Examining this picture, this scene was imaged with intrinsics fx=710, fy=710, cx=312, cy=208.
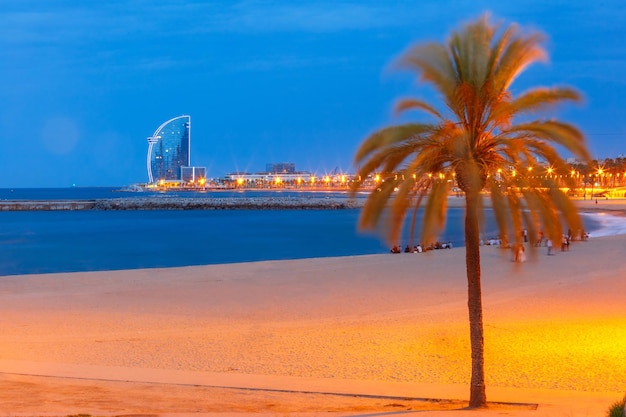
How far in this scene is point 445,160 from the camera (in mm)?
7898

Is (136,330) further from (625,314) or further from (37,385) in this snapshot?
(625,314)

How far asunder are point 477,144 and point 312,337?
6643 mm

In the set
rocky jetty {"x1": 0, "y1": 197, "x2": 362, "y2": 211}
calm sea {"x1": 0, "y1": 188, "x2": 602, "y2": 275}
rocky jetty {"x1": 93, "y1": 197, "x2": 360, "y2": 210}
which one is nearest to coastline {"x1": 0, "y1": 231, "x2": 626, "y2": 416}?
calm sea {"x1": 0, "y1": 188, "x2": 602, "y2": 275}

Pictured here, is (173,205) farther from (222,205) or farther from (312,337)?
(312,337)

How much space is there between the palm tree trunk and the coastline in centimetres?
53

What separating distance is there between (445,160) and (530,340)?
6271 millimetres

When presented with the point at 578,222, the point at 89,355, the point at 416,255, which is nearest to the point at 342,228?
the point at 416,255

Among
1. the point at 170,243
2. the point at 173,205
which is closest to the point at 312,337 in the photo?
the point at 170,243

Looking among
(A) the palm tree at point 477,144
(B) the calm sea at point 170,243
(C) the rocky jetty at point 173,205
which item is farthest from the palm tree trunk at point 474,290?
(C) the rocky jetty at point 173,205

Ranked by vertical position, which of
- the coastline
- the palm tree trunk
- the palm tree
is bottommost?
the coastline

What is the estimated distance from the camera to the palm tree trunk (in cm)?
788

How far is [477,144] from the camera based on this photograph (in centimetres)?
789

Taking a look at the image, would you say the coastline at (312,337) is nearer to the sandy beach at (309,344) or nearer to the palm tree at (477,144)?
the sandy beach at (309,344)

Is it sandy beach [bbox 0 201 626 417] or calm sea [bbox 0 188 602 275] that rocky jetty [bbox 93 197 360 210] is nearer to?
calm sea [bbox 0 188 602 275]
